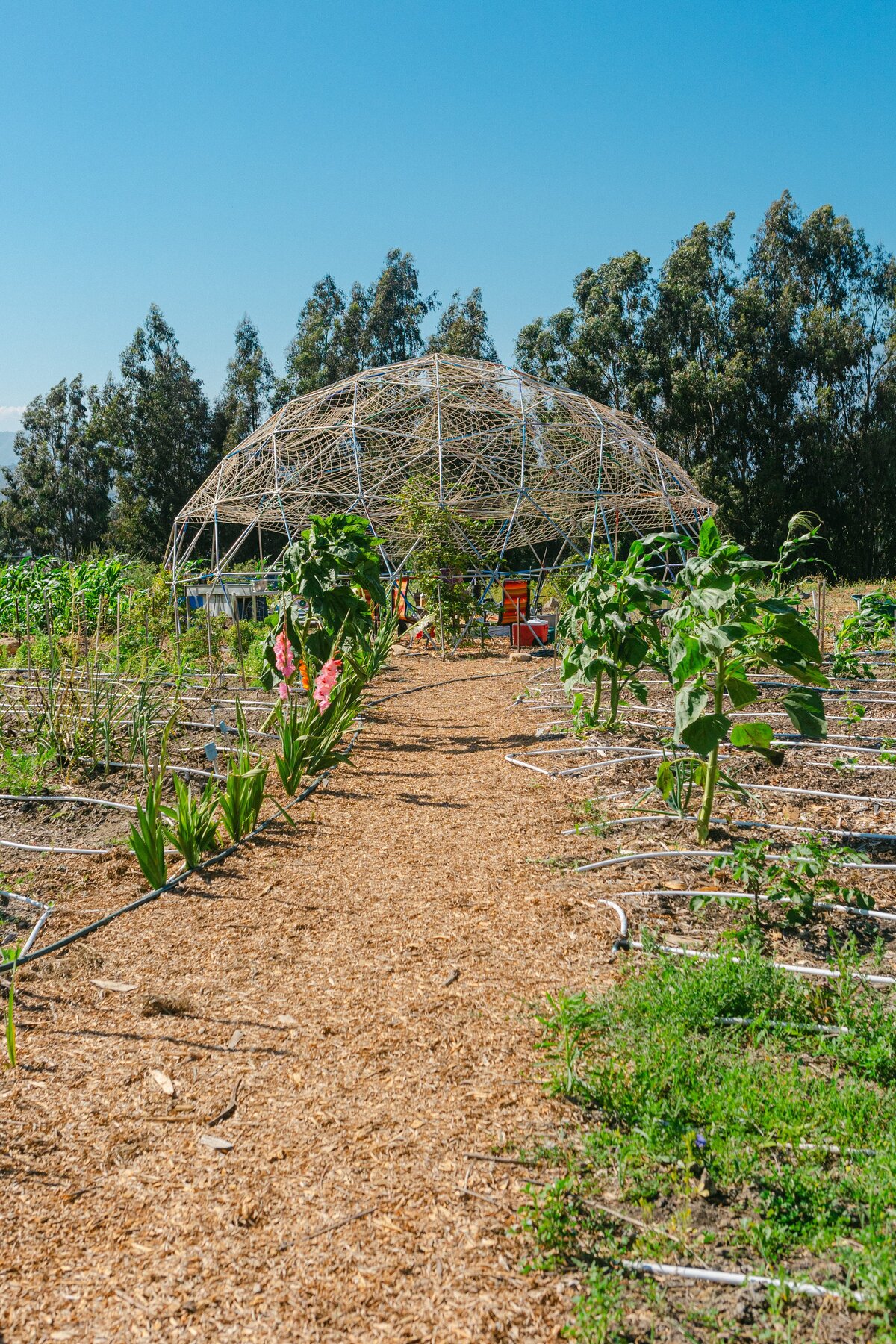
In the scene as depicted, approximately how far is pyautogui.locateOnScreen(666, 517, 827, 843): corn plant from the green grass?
1053 mm

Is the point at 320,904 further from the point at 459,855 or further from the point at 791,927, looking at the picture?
the point at 791,927

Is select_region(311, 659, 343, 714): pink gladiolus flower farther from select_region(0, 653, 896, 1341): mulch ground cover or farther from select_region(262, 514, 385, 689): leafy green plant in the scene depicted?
select_region(0, 653, 896, 1341): mulch ground cover

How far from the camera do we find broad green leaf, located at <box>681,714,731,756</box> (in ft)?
11.1

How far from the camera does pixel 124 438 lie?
95.9 feet

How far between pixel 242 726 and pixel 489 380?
38.7 feet

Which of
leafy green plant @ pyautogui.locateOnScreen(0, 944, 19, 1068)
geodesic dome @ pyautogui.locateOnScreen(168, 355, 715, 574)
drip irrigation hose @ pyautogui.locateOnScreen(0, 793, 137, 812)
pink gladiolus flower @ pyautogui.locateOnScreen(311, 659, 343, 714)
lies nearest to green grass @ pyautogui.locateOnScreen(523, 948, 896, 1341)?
leafy green plant @ pyautogui.locateOnScreen(0, 944, 19, 1068)

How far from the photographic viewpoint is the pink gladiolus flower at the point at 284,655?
A: 5.58 meters

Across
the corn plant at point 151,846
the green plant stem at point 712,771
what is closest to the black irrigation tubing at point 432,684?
the corn plant at point 151,846

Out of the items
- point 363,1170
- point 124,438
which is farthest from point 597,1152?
point 124,438

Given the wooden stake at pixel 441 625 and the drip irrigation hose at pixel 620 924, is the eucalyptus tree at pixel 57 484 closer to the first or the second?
the wooden stake at pixel 441 625

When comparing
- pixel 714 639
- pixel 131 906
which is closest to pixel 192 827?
pixel 131 906

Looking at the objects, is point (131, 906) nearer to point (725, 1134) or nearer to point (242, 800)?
point (242, 800)

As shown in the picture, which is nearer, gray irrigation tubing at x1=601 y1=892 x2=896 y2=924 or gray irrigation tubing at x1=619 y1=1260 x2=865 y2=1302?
gray irrigation tubing at x1=619 y1=1260 x2=865 y2=1302

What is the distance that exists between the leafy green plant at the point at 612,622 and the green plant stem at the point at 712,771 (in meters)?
1.08
